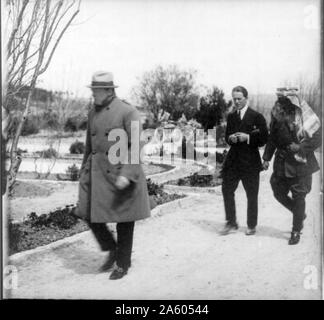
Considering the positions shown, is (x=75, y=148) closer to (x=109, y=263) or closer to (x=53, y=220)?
(x=53, y=220)

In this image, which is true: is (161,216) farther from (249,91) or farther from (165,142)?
(249,91)

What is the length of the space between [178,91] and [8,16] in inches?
77.7

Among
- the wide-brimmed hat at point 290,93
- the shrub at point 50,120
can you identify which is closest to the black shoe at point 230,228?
the wide-brimmed hat at point 290,93

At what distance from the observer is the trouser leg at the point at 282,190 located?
6324 millimetres

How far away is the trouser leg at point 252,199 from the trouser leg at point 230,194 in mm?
143

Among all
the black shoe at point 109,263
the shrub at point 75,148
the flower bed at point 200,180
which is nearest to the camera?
the black shoe at point 109,263

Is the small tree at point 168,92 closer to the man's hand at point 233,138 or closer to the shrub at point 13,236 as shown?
the man's hand at point 233,138

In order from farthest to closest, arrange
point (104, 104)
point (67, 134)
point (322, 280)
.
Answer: point (67, 134), point (322, 280), point (104, 104)

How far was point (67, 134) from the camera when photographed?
846 cm

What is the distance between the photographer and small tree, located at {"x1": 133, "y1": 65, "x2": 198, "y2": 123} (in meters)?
6.47

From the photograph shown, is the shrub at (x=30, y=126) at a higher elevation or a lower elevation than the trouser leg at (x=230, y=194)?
higher

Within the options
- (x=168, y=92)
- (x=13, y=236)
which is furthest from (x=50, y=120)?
(x=13, y=236)

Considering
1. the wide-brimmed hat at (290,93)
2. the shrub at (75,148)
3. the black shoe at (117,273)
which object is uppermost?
the wide-brimmed hat at (290,93)

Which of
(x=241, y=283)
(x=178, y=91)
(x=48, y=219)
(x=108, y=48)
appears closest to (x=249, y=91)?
(x=178, y=91)
